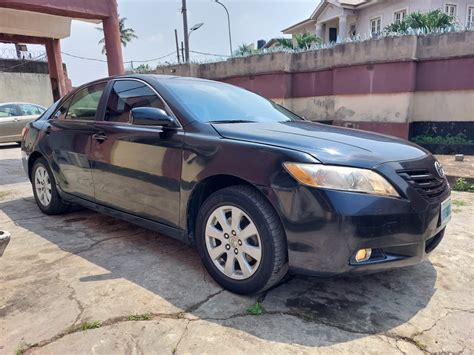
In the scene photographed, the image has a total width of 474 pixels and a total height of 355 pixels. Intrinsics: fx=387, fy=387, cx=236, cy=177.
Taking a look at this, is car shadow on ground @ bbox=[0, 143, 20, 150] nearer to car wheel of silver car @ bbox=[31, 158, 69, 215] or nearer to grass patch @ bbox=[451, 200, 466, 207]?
car wheel of silver car @ bbox=[31, 158, 69, 215]

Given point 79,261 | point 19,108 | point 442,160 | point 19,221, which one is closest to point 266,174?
point 79,261

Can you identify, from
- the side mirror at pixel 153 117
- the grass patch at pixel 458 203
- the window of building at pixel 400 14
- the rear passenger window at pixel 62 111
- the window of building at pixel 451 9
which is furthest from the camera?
the window of building at pixel 400 14

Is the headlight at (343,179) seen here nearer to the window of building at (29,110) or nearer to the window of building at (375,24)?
the window of building at (29,110)

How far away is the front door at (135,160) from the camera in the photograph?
293 cm

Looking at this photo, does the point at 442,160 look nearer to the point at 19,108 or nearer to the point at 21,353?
the point at 21,353

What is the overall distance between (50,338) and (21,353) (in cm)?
16

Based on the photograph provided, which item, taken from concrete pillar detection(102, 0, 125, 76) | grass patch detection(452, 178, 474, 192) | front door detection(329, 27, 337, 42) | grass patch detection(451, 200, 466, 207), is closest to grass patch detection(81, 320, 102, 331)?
grass patch detection(451, 200, 466, 207)

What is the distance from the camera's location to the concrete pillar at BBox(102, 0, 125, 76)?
803 centimetres

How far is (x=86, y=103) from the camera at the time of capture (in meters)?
3.95

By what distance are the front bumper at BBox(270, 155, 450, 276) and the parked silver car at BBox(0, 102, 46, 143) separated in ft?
37.3

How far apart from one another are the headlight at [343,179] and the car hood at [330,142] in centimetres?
5

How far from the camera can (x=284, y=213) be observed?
7.54 feet

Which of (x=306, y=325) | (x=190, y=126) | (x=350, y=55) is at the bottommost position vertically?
(x=306, y=325)

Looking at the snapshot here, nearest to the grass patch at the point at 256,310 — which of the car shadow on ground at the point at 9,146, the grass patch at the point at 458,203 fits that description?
the grass patch at the point at 458,203
